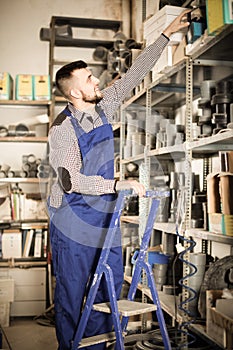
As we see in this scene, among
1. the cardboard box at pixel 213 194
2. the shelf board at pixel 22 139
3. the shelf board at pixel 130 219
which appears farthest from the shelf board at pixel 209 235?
the shelf board at pixel 22 139

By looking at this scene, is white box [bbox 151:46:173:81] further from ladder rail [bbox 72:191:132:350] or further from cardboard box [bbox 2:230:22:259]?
cardboard box [bbox 2:230:22:259]

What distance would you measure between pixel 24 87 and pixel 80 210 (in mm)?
2403

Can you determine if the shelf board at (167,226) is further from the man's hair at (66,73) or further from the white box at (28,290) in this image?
the white box at (28,290)

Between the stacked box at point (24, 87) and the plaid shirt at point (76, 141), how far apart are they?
196 cm

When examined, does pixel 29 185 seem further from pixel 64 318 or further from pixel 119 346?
pixel 119 346

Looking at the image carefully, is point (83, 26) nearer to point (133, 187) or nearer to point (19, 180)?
point (19, 180)

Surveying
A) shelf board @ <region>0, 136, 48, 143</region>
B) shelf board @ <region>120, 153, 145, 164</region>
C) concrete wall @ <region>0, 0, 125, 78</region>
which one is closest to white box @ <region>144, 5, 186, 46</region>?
shelf board @ <region>120, 153, 145, 164</region>

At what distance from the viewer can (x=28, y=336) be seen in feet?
12.6

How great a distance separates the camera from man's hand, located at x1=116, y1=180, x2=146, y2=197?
88.0 inches

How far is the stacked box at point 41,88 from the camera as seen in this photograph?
15.1 feet

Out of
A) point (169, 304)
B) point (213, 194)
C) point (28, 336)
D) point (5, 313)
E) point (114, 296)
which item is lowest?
point (28, 336)

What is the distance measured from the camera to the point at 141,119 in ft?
12.9

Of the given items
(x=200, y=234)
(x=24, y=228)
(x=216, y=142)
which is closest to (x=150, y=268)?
(x=200, y=234)

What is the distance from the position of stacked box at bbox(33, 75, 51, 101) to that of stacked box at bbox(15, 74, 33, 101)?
36 mm
